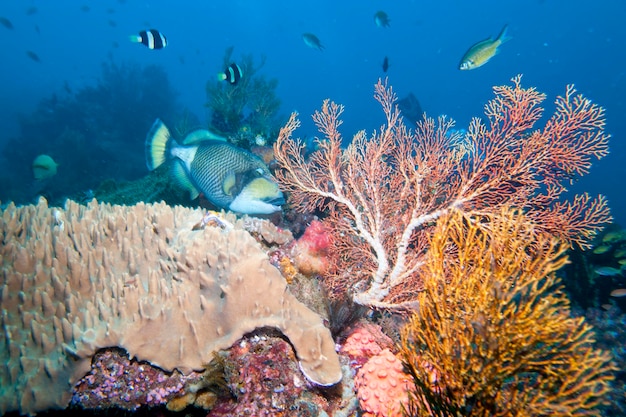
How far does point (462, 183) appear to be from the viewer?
349 centimetres

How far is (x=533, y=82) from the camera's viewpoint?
85.0 metres

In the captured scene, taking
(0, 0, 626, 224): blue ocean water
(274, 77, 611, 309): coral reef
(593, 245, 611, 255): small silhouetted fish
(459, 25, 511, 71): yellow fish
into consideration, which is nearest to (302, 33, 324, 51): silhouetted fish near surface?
(459, 25, 511, 71): yellow fish

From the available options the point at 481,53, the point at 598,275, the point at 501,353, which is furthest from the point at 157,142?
the point at 598,275

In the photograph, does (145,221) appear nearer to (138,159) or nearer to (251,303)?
(251,303)

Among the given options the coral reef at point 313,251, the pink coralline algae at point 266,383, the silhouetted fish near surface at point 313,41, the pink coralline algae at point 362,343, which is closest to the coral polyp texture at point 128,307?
the pink coralline algae at point 266,383

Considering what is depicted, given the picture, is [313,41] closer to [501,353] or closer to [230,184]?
[230,184]

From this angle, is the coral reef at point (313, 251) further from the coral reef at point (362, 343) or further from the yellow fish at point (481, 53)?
the yellow fish at point (481, 53)

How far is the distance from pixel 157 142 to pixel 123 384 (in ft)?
8.90

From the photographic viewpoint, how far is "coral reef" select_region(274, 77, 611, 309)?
11.0ft

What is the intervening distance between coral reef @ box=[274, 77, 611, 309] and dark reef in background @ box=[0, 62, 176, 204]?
48.7 feet

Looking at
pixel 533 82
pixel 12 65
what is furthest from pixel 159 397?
pixel 12 65

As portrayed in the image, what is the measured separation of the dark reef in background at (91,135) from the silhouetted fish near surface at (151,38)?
10.4 metres

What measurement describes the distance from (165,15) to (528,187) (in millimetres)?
128077

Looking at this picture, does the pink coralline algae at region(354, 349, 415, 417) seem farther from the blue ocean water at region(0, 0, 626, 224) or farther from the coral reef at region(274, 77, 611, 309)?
the blue ocean water at region(0, 0, 626, 224)
